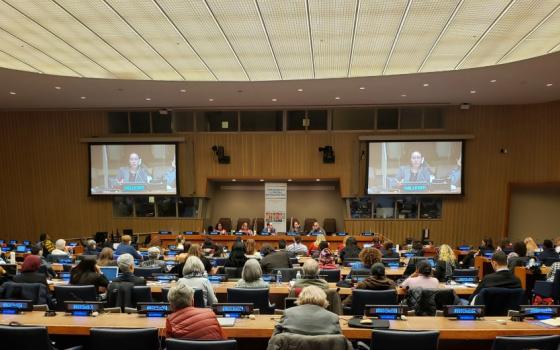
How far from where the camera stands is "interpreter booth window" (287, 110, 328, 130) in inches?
657

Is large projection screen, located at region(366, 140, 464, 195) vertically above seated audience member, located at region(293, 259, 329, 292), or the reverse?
large projection screen, located at region(366, 140, 464, 195)

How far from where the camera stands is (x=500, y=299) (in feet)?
15.0

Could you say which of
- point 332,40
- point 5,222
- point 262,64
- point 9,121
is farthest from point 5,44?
point 5,222

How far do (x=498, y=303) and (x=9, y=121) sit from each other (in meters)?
18.3

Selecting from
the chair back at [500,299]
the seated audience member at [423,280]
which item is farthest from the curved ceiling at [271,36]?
the chair back at [500,299]

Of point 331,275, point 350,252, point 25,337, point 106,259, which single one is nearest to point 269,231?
point 350,252

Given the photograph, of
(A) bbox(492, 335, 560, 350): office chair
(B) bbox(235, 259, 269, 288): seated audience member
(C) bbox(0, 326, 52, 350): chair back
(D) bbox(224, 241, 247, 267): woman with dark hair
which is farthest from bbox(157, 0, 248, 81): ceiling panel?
(A) bbox(492, 335, 560, 350): office chair

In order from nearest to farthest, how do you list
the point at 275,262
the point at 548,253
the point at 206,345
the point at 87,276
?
1. the point at 206,345
2. the point at 87,276
3. the point at 275,262
4. the point at 548,253

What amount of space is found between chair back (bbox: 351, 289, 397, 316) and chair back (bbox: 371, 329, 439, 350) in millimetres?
1558

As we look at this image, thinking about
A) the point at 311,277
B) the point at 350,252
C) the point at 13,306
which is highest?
the point at 311,277

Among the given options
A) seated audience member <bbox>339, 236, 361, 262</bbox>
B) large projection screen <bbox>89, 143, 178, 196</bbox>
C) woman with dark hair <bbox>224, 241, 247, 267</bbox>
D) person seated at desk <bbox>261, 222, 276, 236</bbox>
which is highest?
large projection screen <bbox>89, 143, 178, 196</bbox>

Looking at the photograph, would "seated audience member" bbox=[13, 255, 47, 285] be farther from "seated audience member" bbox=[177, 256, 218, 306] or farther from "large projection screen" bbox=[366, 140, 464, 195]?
"large projection screen" bbox=[366, 140, 464, 195]

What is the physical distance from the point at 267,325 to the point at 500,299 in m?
2.57

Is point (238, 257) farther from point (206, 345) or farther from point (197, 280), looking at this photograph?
point (206, 345)
